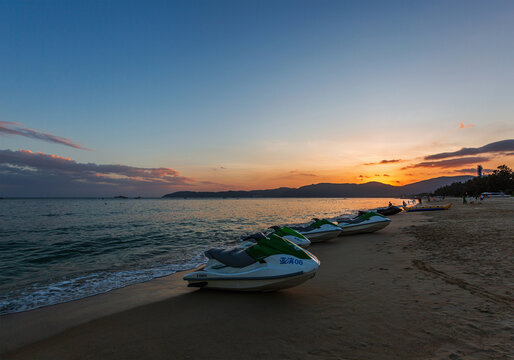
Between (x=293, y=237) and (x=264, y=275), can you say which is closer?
(x=264, y=275)

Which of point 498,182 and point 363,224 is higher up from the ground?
point 498,182

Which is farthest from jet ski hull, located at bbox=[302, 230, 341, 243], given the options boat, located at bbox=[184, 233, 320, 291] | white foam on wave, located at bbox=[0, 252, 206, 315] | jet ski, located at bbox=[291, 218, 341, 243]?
boat, located at bbox=[184, 233, 320, 291]

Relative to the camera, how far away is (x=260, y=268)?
575 cm

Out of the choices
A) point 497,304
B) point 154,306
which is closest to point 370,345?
point 497,304

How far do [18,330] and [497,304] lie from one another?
9768 millimetres

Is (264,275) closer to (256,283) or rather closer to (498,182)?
(256,283)

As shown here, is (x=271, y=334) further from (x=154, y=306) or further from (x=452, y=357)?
(x=154, y=306)

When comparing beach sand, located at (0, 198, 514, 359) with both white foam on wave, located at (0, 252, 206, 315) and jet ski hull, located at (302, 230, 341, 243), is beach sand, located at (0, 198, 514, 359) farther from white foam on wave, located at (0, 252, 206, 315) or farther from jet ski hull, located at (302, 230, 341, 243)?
jet ski hull, located at (302, 230, 341, 243)

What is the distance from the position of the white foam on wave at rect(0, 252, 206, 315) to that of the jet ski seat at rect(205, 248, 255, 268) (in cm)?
393

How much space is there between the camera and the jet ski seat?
19.8ft

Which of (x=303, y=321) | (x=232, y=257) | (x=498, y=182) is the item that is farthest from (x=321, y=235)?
(x=498, y=182)

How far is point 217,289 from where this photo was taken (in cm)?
642

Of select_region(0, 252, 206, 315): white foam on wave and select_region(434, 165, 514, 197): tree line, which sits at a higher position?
select_region(434, 165, 514, 197): tree line

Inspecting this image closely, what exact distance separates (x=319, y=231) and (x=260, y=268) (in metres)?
8.64
